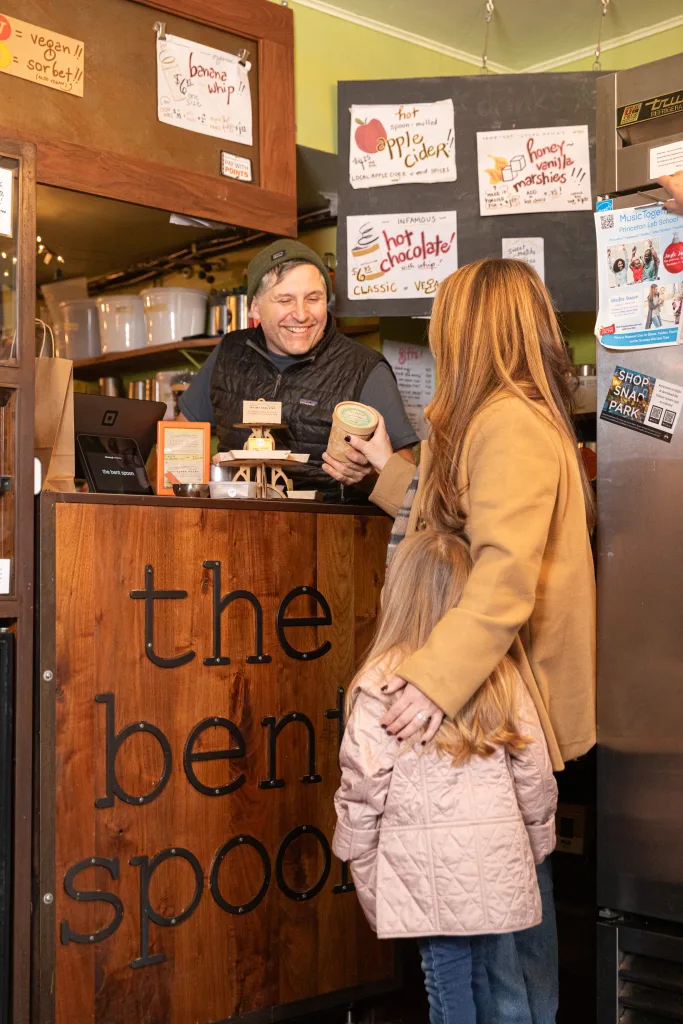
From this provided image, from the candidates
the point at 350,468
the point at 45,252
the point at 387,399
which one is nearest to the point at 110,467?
the point at 350,468

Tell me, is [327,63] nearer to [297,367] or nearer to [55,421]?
[297,367]

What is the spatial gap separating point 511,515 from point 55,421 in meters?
1.25

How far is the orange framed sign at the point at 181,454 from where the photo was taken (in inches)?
113

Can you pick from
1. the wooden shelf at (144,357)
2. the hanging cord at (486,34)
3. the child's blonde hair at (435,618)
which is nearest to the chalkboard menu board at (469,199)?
the hanging cord at (486,34)

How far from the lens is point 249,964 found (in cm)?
263

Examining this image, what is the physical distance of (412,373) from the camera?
4.61 m

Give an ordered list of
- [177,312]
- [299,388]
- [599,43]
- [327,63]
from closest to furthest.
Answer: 1. [299,388]
2. [327,63]
3. [599,43]
4. [177,312]

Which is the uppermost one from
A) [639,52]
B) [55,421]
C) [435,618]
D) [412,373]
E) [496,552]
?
[639,52]

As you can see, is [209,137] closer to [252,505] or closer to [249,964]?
[252,505]

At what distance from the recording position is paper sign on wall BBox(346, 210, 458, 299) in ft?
13.0

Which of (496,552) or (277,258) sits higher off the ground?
(277,258)

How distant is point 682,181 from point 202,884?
1886mm

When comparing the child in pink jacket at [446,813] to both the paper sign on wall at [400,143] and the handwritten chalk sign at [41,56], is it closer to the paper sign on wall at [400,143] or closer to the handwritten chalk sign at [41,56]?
the handwritten chalk sign at [41,56]

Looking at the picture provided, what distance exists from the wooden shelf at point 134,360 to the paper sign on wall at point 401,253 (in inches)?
34.2
